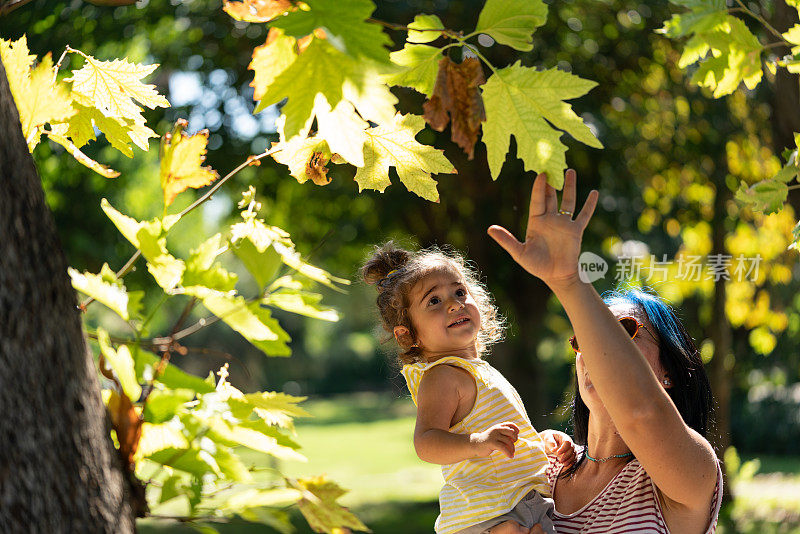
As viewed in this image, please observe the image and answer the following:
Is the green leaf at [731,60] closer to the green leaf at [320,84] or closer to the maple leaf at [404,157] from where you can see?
the maple leaf at [404,157]

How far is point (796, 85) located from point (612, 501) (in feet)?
10.9

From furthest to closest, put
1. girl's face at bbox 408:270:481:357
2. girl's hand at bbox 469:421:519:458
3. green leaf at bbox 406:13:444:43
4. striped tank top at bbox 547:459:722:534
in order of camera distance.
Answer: girl's face at bbox 408:270:481:357
girl's hand at bbox 469:421:519:458
striped tank top at bbox 547:459:722:534
green leaf at bbox 406:13:444:43

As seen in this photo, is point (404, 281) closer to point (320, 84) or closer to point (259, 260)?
point (259, 260)

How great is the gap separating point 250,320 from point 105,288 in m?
0.18

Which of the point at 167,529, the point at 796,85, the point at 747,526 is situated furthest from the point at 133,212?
the point at 796,85

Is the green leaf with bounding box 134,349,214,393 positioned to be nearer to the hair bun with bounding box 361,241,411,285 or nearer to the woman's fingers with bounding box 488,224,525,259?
the woman's fingers with bounding box 488,224,525,259

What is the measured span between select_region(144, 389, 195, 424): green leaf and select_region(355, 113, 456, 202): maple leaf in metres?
0.47

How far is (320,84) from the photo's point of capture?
0.87m

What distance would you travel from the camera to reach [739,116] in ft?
28.3

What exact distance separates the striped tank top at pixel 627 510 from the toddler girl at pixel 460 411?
87mm

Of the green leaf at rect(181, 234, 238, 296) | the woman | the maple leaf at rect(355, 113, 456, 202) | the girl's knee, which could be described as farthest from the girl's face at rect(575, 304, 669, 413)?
the green leaf at rect(181, 234, 238, 296)

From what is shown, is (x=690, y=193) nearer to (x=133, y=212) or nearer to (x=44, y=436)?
(x=44, y=436)

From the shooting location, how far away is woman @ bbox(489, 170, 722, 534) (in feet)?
4.17

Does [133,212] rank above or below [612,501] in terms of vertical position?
below
